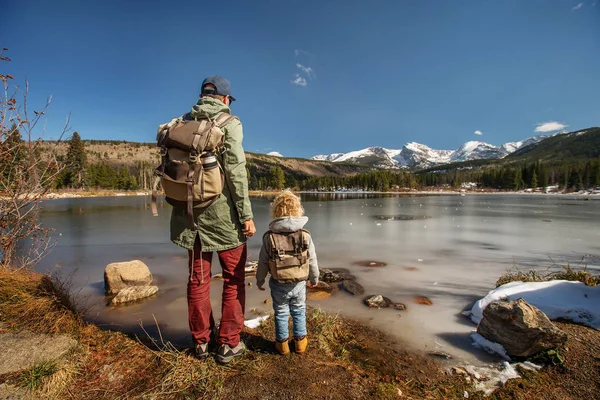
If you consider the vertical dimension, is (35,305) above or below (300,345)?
above

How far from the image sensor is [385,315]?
186 inches

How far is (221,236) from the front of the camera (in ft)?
8.89

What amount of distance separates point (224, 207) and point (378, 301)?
3.87m

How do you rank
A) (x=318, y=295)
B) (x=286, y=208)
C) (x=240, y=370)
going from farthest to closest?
(x=318, y=295), (x=286, y=208), (x=240, y=370)

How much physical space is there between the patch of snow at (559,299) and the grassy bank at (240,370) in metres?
0.43

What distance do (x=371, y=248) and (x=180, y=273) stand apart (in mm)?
6584

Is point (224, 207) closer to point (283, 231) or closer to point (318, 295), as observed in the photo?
point (283, 231)

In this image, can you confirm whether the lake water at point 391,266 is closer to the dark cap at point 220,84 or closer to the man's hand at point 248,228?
the man's hand at point 248,228

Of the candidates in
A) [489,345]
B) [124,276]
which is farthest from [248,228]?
[124,276]

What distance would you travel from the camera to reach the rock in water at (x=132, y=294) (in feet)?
17.1

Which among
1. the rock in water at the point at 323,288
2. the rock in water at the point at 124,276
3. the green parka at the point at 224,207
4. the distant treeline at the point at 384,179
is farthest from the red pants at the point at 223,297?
the distant treeline at the point at 384,179

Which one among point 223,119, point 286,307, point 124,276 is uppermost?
point 223,119

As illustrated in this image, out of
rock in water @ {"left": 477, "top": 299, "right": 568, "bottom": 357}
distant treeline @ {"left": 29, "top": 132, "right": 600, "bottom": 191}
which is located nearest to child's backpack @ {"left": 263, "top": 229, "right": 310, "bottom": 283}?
rock in water @ {"left": 477, "top": 299, "right": 568, "bottom": 357}

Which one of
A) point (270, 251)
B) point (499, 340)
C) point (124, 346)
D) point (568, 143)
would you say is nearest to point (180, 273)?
point (124, 346)
